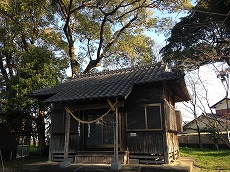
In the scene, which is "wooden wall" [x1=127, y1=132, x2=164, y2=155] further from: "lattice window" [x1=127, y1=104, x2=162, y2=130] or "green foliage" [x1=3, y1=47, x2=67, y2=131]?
"green foliage" [x1=3, y1=47, x2=67, y2=131]

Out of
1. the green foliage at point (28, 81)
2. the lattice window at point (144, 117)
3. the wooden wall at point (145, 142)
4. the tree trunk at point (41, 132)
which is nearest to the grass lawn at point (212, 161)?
the wooden wall at point (145, 142)

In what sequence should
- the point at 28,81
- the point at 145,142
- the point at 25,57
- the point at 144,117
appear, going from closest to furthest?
the point at 145,142 < the point at 144,117 < the point at 28,81 < the point at 25,57

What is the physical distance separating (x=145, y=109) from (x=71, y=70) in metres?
11.1

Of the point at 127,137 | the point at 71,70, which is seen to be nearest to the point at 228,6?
the point at 127,137

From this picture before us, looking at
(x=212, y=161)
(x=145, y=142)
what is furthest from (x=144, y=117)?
(x=212, y=161)

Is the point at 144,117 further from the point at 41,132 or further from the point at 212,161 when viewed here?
the point at 41,132

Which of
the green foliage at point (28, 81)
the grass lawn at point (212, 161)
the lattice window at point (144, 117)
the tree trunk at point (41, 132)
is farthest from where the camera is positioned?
the tree trunk at point (41, 132)

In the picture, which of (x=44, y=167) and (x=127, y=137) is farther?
(x=127, y=137)

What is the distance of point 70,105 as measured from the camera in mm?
10047

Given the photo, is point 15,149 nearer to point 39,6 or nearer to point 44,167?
point 44,167

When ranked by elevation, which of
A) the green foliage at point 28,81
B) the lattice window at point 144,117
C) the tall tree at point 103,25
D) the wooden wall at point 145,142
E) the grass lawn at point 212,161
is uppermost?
the tall tree at point 103,25

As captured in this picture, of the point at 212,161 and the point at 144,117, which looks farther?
the point at 212,161

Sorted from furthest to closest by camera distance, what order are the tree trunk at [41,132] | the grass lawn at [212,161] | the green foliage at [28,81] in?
1. the tree trunk at [41,132]
2. the green foliage at [28,81]
3. the grass lawn at [212,161]

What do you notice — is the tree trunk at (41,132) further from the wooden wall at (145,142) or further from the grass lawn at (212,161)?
the grass lawn at (212,161)
